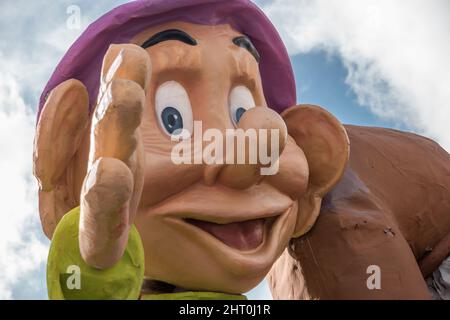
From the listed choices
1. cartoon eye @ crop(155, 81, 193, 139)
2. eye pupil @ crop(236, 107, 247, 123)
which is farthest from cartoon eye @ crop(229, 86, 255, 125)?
cartoon eye @ crop(155, 81, 193, 139)

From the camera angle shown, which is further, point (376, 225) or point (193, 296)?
point (376, 225)

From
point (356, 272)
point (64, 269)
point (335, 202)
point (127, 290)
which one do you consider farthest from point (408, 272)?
point (64, 269)

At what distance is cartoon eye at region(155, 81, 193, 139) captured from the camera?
1672 mm

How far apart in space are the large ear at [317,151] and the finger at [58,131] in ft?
1.90

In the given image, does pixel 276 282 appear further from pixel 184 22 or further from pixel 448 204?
pixel 184 22

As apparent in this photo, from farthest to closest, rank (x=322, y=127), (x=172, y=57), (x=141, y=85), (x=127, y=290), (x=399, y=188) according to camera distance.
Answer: (x=399, y=188) < (x=322, y=127) < (x=172, y=57) < (x=127, y=290) < (x=141, y=85)

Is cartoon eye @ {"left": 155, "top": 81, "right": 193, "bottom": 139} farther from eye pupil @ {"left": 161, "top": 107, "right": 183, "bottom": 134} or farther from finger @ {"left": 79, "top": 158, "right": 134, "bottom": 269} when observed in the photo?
finger @ {"left": 79, "top": 158, "right": 134, "bottom": 269}

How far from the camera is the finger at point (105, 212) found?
3.82 ft

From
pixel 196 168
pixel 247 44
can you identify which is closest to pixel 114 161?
pixel 196 168

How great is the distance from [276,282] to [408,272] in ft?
1.41

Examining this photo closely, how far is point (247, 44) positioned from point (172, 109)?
32 cm

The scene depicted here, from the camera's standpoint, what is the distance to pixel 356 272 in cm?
180

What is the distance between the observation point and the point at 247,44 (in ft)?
6.17

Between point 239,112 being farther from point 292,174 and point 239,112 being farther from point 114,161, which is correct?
point 114,161
